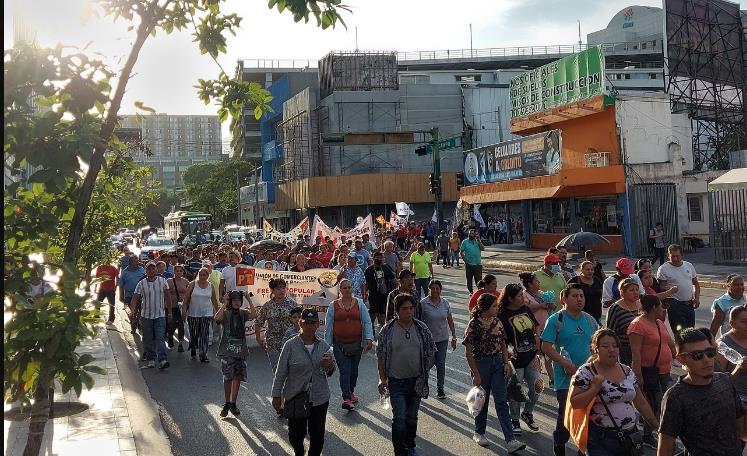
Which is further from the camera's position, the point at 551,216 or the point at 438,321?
the point at 551,216

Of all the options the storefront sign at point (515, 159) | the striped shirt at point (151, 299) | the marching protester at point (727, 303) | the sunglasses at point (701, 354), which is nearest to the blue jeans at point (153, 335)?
the striped shirt at point (151, 299)

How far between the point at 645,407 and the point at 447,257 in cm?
2518

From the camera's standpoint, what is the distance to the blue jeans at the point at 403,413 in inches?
274

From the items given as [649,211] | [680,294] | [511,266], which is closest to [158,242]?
[511,266]

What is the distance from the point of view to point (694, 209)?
32250 mm

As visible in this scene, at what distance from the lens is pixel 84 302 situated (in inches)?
157

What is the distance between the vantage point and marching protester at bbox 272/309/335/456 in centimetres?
649

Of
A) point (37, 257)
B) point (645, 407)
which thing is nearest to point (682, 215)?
point (645, 407)

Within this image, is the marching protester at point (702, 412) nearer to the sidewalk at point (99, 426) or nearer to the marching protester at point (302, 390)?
the marching protester at point (302, 390)

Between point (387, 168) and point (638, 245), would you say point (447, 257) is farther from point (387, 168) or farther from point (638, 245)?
point (387, 168)

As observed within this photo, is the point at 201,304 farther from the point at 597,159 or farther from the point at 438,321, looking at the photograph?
the point at 597,159

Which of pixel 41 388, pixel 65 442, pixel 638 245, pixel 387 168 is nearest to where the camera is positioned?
pixel 41 388

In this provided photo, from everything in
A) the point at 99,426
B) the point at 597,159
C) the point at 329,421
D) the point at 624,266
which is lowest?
the point at 329,421

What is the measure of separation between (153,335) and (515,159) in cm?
2505
